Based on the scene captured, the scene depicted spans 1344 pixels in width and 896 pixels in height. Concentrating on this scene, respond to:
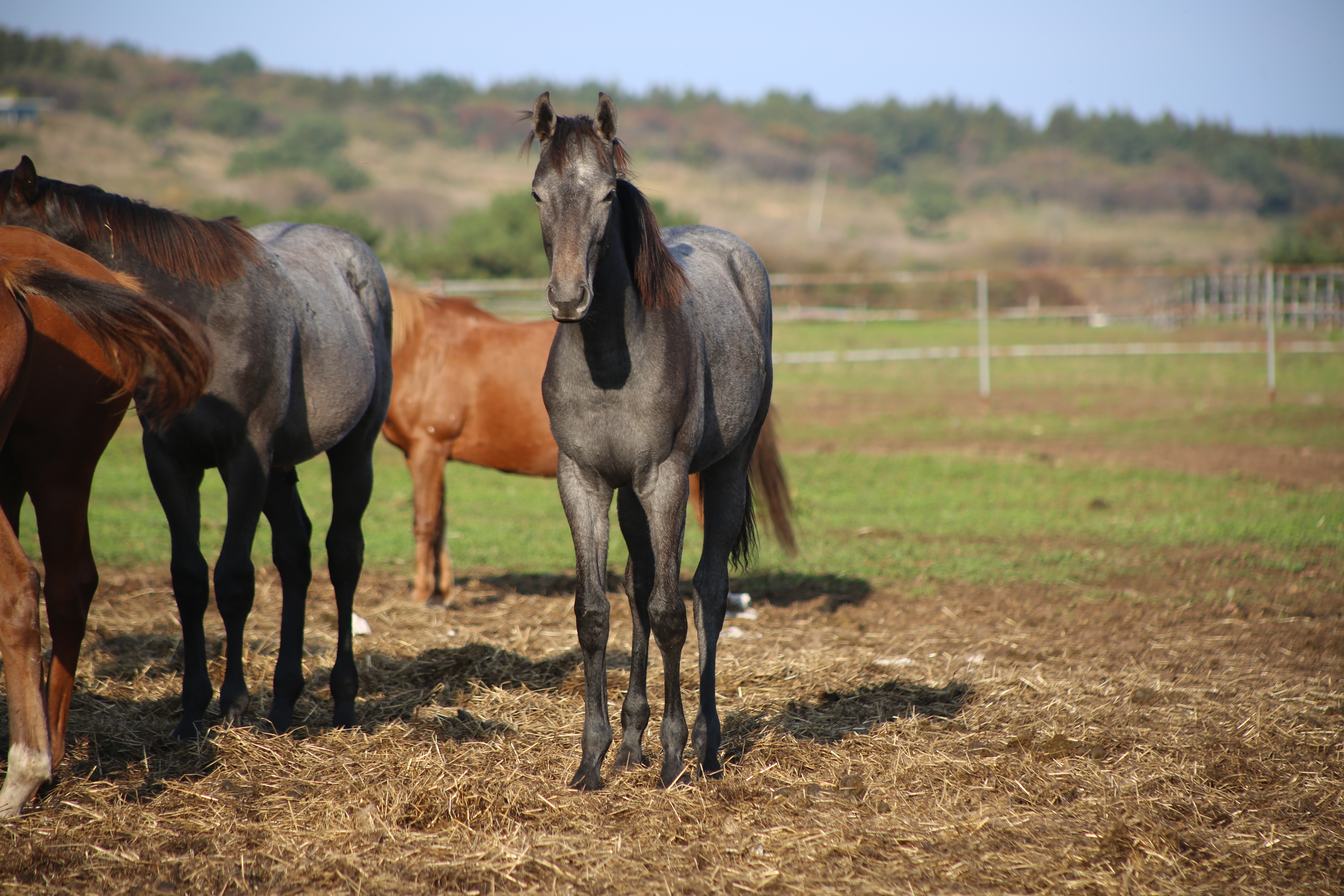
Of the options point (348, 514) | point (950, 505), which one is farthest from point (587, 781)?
point (950, 505)

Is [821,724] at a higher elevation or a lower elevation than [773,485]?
lower

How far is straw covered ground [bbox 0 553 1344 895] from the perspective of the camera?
2.79 m

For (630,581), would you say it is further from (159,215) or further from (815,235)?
(815,235)

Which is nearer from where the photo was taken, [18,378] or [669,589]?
[18,378]

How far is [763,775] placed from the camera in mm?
3531

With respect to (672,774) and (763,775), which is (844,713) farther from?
(672,774)

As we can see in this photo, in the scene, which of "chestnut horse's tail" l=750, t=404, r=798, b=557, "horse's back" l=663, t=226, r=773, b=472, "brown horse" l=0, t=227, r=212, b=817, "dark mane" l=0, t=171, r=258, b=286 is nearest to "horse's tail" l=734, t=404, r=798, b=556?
"chestnut horse's tail" l=750, t=404, r=798, b=557

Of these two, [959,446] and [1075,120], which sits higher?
[1075,120]

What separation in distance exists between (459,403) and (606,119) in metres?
4.30

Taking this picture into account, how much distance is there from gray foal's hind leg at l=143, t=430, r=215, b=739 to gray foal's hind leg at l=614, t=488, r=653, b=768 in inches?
61.4

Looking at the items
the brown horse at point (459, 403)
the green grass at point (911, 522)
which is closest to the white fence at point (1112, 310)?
the green grass at point (911, 522)

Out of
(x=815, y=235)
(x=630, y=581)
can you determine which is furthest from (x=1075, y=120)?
(x=630, y=581)

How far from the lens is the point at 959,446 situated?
41.3 feet

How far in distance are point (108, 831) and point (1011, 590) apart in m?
5.44
